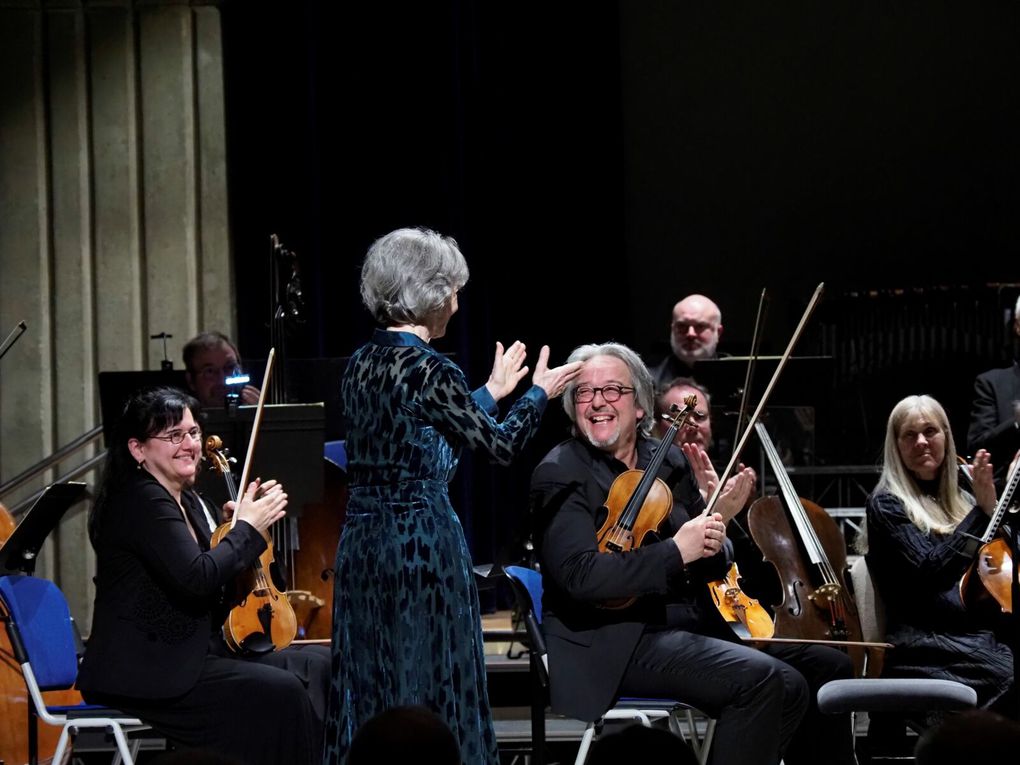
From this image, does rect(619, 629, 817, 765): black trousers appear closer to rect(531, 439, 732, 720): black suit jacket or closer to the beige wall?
rect(531, 439, 732, 720): black suit jacket

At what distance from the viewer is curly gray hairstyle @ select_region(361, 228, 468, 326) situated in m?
3.04

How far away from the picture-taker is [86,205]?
6.46 m

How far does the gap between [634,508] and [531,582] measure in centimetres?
50

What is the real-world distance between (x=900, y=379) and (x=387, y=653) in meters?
5.44

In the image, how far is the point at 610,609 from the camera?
11.0 feet

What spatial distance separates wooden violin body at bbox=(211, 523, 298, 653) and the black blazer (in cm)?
25

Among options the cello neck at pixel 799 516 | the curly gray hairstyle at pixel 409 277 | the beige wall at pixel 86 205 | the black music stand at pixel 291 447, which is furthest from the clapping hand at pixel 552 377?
the beige wall at pixel 86 205

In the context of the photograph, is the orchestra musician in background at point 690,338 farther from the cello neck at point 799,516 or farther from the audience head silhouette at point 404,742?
the audience head silhouette at point 404,742

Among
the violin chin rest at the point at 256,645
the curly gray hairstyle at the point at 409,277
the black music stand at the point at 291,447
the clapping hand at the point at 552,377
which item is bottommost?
the violin chin rest at the point at 256,645

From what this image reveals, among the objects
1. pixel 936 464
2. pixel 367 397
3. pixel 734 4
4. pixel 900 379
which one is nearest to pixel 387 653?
pixel 367 397

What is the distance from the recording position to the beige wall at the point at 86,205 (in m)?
6.43

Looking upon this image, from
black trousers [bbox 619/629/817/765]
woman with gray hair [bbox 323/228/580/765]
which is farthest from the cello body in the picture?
woman with gray hair [bbox 323/228/580/765]

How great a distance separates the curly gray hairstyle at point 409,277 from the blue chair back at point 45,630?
1336 millimetres

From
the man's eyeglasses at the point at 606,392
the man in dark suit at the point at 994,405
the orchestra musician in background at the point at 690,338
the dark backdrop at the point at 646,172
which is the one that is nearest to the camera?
the man's eyeglasses at the point at 606,392
